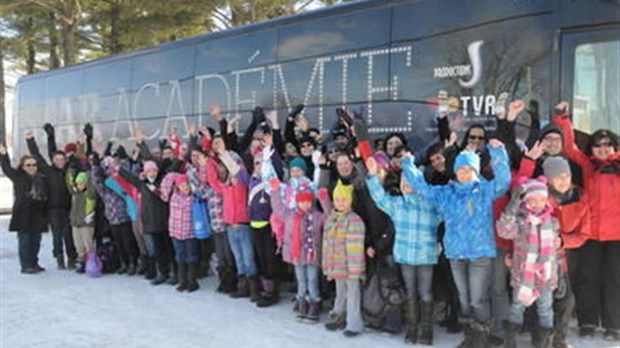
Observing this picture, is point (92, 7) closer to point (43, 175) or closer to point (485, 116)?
point (43, 175)

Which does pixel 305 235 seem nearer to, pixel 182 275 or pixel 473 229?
pixel 473 229

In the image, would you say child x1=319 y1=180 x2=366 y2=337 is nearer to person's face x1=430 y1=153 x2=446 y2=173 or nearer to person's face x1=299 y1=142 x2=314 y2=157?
person's face x1=430 y1=153 x2=446 y2=173

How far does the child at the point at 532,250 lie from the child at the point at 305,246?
1.71 meters

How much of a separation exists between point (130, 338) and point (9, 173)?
13.0ft

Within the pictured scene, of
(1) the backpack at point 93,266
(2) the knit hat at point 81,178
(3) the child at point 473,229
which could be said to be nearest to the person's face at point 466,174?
(3) the child at point 473,229

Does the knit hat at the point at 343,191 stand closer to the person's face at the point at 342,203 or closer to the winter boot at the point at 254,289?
the person's face at the point at 342,203

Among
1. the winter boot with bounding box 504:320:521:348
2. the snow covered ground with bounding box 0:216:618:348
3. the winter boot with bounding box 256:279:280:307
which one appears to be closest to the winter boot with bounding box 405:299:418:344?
the snow covered ground with bounding box 0:216:618:348

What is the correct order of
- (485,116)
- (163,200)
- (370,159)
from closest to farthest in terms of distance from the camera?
1. (370,159)
2. (485,116)
3. (163,200)

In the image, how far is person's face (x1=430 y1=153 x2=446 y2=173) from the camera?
502cm

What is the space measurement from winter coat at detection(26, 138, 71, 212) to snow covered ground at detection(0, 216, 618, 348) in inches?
47.0

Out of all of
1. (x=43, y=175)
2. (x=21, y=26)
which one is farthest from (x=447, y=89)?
(x=21, y=26)

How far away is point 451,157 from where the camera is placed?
5.01 meters

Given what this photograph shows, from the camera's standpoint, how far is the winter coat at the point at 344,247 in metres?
4.98

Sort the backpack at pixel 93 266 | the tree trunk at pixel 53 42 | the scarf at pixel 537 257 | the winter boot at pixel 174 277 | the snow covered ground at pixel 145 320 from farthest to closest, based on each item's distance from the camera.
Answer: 1. the tree trunk at pixel 53 42
2. the backpack at pixel 93 266
3. the winter boot at pixel 174 277
4. the snow covered ground at pixel 145 320
5. the scarf at pixel 537 257
